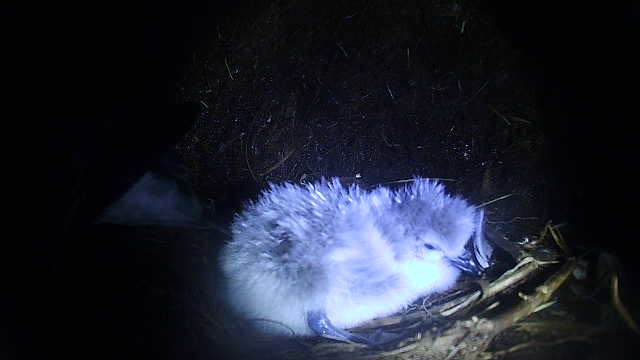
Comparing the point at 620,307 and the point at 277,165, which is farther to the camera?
the point at 277,165

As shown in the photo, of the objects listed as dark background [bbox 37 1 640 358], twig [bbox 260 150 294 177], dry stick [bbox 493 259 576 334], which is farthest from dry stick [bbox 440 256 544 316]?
twig [bbox 260 150 294 177]

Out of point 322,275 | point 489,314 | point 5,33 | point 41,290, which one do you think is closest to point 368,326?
point 322,275

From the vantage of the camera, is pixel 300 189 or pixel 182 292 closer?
pixel 182 292

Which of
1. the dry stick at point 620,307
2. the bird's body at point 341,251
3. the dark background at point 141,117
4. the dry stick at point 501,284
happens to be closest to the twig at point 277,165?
the bird's body at point 341,251

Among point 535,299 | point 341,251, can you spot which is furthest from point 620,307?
point 341,251

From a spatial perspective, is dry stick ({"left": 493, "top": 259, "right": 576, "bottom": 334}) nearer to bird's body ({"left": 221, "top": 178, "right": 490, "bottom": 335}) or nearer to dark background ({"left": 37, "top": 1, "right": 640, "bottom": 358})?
dark background ({"left": 37, "top": 1, "right": 640, "bottom": 358})

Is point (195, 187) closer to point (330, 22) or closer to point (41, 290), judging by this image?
point (41, 290)

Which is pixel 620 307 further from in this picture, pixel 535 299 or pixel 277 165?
pixel 277 165
